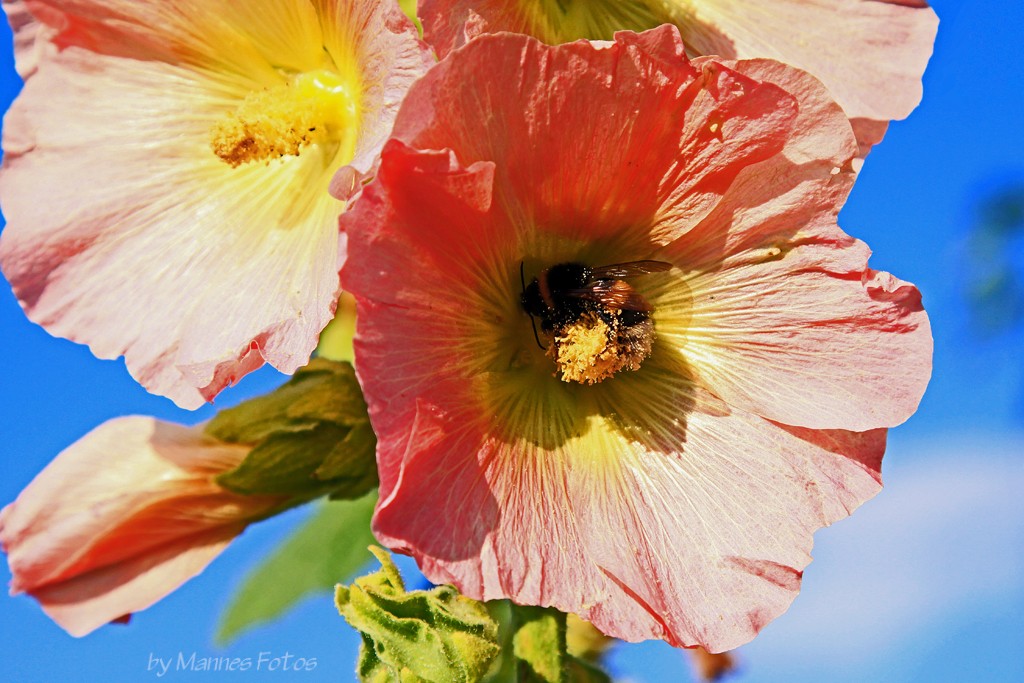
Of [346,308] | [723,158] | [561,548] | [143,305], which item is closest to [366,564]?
[346,308]

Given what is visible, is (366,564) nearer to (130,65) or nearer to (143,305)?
(143,305)

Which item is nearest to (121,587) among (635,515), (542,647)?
(542,647)

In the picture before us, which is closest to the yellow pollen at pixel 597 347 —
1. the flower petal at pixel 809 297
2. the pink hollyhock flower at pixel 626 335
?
the pink hollyhock flower at pixel 626 335

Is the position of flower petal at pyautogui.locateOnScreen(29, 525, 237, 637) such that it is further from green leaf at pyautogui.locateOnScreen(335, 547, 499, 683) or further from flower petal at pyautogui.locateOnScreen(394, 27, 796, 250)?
flower petal at pyautogui.locateOnScreen(394, 27, 796, 250)

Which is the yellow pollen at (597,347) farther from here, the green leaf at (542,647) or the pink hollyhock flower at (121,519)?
the pink hollyhock flower at (121,519)

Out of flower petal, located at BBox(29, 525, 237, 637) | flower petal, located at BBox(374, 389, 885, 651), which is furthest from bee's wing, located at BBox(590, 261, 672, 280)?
flower petal, located at BBox(29, 525, 237, 637)

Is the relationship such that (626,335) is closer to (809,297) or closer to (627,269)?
(627,269)
